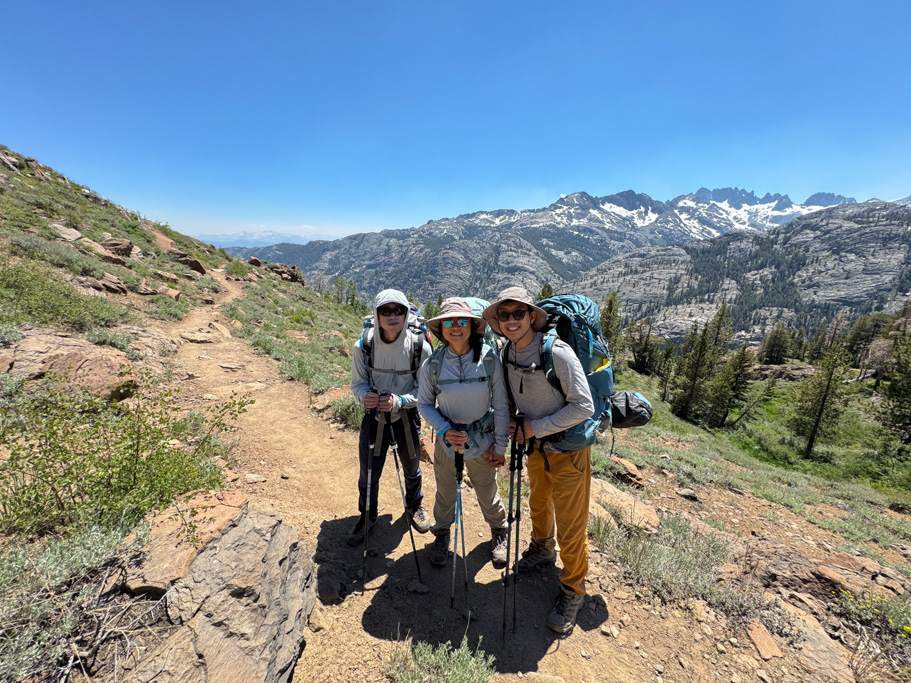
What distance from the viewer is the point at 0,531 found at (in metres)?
2.84

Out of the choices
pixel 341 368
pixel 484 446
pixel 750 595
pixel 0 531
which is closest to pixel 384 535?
pixel 484 446

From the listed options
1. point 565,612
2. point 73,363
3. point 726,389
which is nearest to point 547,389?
point 565,612

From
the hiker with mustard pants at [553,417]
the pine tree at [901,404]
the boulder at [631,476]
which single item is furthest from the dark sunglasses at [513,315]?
the pine tree at [901,404]

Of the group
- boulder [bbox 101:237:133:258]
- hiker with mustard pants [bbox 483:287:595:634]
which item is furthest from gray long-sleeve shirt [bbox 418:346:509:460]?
boulder [bbox 101:237:133:258]

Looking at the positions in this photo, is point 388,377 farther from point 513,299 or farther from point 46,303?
point 46,303

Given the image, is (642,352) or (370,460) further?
(642,352)

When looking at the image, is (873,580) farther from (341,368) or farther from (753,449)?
(753,449)

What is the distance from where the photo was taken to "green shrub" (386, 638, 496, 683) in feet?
9.22

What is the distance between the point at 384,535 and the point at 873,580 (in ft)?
22.4

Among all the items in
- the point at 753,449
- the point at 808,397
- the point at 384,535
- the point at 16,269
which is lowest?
the point at 753,449

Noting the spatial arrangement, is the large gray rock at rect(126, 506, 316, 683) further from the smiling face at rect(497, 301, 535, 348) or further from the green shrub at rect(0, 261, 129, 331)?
the green shrub at rect(0, 261, 129, 331)

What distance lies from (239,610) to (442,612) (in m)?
2.06

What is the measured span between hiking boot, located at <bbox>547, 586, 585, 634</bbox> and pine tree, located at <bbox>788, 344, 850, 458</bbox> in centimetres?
3379

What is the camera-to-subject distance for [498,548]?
4.48m
